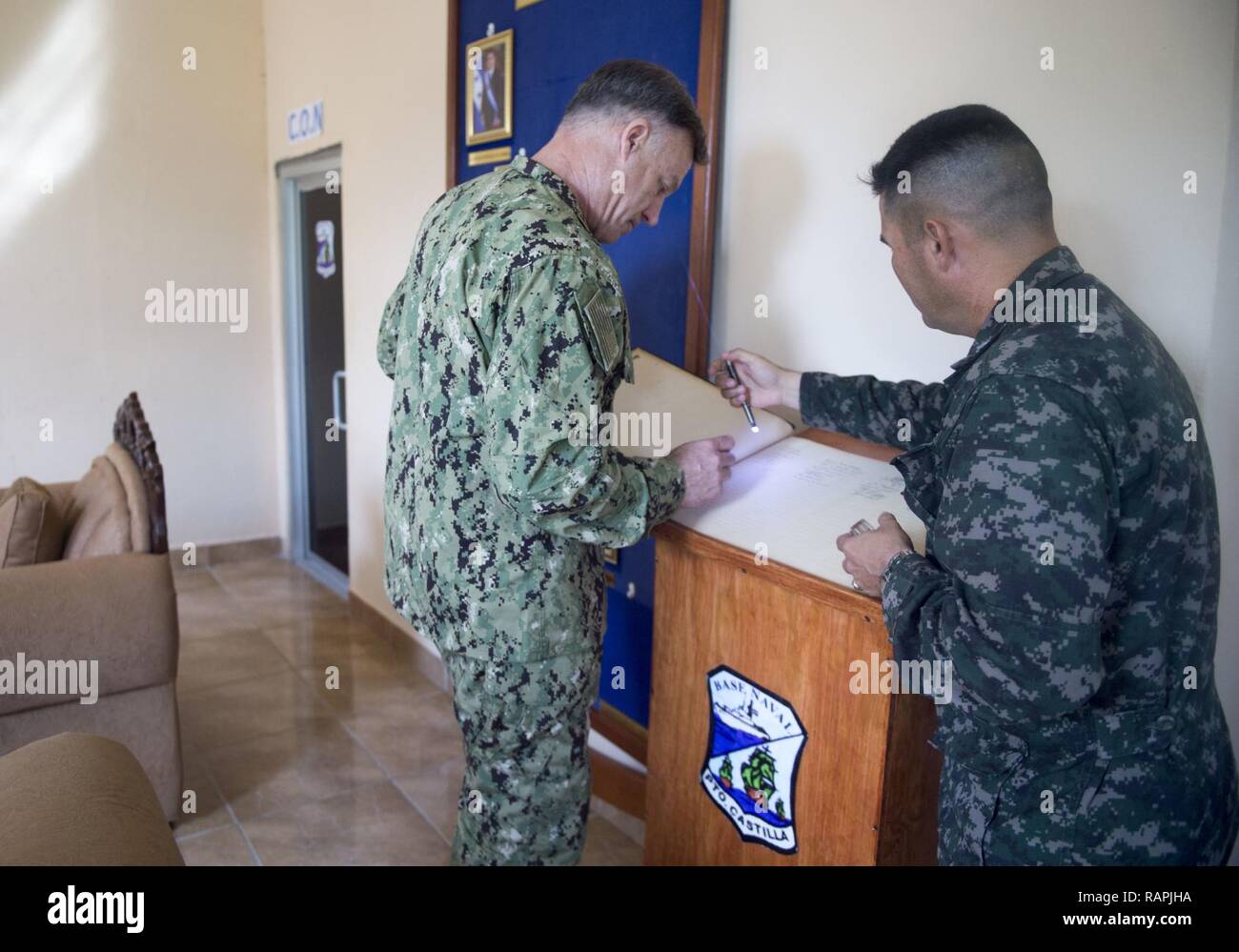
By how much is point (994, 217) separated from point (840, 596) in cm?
52

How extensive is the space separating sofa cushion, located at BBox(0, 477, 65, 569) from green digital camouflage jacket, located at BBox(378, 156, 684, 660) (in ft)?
4.15

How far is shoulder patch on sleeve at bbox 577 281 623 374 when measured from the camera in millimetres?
1299

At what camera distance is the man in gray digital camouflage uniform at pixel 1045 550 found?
2.99ft

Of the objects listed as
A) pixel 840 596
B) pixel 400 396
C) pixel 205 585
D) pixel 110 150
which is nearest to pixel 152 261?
pixel 110 150

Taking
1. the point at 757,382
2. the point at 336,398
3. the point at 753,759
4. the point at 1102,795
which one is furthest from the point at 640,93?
the point at 336,398

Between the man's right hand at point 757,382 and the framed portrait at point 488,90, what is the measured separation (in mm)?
1408

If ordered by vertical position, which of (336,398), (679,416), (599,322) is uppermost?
(599,322)

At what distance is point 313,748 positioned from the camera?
2.91m

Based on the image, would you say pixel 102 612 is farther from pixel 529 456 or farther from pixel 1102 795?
pixel 1102 795

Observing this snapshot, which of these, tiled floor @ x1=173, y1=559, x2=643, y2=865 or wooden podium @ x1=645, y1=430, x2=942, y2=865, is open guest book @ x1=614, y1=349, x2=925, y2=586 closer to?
wooden podium @ x1=645, y1=430, x2=942, y2=865

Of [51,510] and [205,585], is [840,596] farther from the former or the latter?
[205,585]

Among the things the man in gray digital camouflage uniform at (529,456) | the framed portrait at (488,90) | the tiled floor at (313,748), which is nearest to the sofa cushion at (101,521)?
the tiled floor at (313,748)

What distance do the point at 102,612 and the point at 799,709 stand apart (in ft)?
6.14

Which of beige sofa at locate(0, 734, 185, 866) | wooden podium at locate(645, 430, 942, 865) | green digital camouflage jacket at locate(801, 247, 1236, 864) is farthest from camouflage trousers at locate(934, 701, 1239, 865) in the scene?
beige sofa at locate(0, 734, 185, 866)
